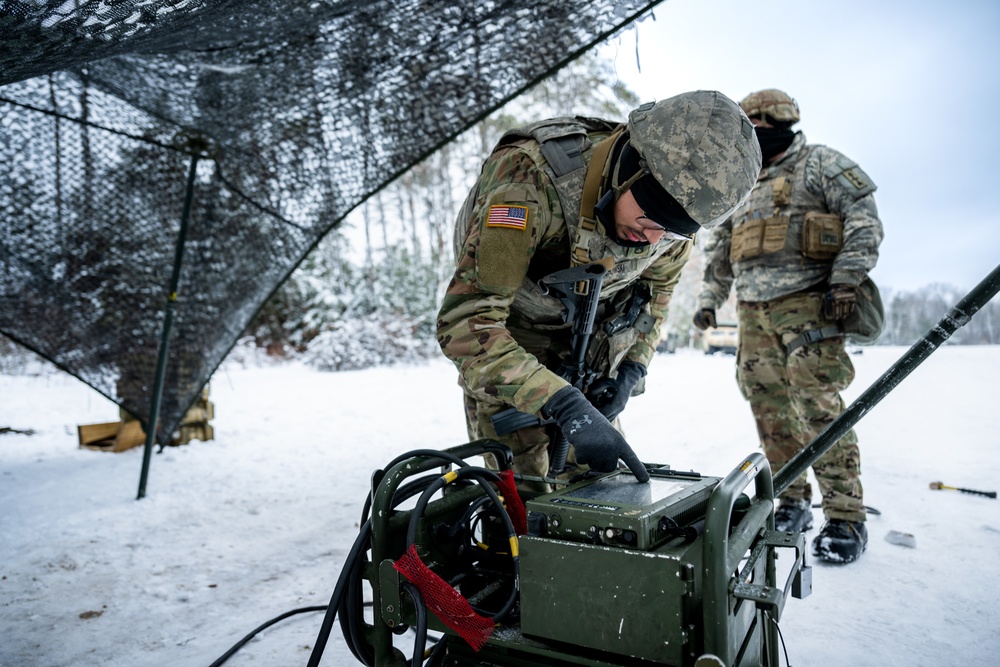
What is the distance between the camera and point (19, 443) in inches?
209

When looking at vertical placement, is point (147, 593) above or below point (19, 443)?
below

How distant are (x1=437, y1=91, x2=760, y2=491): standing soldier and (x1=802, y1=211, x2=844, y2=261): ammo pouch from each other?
1274mm

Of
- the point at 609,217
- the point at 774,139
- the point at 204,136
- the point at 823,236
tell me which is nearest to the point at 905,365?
the point at 609,217

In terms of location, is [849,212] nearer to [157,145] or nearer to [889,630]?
[889,630]

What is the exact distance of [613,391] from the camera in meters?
2.35

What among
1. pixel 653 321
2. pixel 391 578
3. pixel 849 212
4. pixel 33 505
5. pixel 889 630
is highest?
pixel 849 212

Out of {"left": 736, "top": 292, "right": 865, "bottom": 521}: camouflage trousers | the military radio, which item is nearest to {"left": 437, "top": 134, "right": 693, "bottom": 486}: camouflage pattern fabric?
the military radio

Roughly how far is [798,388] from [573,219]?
5.98 feet

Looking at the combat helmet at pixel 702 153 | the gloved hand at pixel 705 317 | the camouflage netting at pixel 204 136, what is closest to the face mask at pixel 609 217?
the combat helmet at pixel 702 153

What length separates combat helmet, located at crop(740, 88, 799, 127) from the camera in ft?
10.4

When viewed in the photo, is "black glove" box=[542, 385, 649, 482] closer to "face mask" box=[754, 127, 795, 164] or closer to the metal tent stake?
the metal tent stake

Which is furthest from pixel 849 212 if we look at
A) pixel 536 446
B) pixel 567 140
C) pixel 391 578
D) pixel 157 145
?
pixel 157 145

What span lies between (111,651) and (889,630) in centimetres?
269

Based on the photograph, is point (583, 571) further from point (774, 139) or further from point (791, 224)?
point (774, 139)
